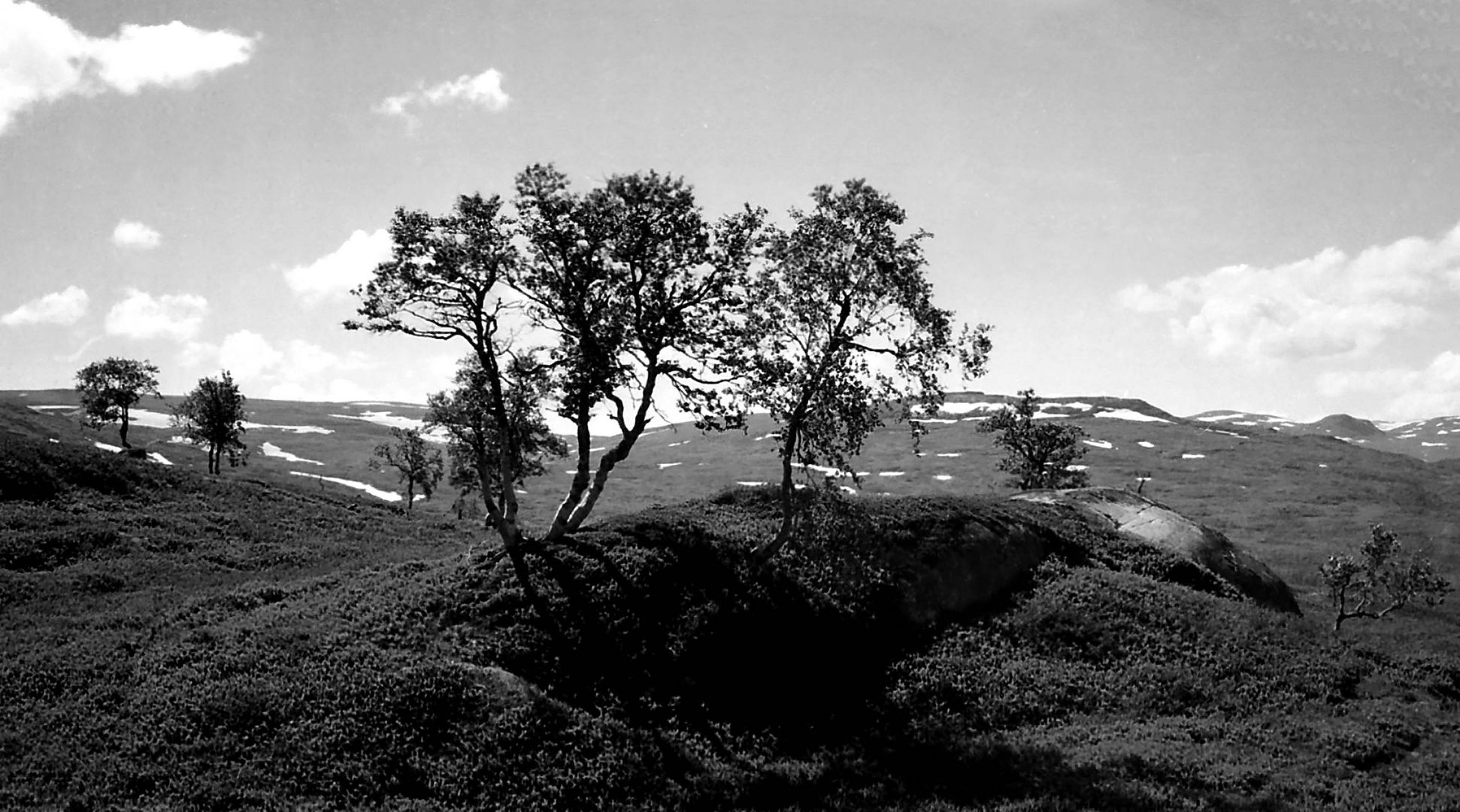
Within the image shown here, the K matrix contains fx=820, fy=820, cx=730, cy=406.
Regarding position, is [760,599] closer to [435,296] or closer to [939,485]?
[435,296]

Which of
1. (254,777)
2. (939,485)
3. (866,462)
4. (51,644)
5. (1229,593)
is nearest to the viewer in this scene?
(254,777)

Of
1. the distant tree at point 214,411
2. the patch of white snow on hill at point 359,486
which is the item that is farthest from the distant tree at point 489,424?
the patch of white snow on hill at point 359,486

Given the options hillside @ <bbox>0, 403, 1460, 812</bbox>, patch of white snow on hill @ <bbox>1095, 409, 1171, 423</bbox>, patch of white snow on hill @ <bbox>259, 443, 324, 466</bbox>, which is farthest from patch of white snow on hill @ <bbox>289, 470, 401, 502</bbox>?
patch of white snow on hill @ <bbox>1095, 409, 1171, 423</bbox>

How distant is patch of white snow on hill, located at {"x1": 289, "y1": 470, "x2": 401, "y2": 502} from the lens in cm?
12496

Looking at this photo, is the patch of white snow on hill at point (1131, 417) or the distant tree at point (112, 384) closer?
the distant tree at point (112, 384)

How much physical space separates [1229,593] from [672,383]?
89.8 feet

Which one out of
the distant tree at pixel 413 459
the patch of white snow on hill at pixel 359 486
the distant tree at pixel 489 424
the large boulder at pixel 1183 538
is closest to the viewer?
the distant tree at pixel 489 424

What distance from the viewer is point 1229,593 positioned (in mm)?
37531

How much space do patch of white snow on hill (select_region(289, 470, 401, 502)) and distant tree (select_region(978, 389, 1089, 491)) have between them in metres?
88.9

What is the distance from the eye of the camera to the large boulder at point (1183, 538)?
40062 mm

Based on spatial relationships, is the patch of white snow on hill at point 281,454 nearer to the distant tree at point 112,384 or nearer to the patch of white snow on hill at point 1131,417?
the distant tree at point 112,384

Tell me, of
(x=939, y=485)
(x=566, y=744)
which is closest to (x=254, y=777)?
(x=566, y=744)

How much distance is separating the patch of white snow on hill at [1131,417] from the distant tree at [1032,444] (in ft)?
413

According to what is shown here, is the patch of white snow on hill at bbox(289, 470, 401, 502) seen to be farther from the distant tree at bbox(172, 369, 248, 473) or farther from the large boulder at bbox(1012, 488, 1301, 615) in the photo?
the large boulder at bbox(1012, 488, 1301, 615)
